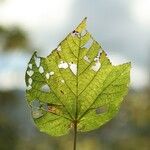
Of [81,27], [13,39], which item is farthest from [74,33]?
[13,39]

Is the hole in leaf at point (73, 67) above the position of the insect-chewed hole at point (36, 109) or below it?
above

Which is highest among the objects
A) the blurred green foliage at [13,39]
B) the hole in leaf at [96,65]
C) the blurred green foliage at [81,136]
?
the blurred green foliage at [13,39]

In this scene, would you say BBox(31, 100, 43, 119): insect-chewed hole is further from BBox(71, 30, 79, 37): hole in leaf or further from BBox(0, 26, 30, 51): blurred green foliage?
BBox(0, 26, 30, 51): blurred green foliage

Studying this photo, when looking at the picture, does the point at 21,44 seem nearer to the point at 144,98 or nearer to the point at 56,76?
the point at 144,98

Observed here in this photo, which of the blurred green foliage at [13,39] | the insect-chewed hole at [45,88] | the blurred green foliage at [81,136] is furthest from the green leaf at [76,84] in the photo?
the blurred green foliage at [13,39]

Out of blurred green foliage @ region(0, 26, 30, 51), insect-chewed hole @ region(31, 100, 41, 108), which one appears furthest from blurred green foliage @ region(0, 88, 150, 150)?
insect-chewed hole @ region(31, 100, 41, 108)

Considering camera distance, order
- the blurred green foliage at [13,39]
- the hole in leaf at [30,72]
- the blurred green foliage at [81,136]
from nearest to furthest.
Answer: the hole in leaf at [30,72] → the blurred green foliage at [13,39] → the blurred green foliage at [81,136]

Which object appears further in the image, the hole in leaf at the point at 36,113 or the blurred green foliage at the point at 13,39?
the blurred green foliage at the point at 13,39

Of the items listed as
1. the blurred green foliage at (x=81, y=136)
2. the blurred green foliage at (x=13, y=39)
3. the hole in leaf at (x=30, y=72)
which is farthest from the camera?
the blurred green foliage at (x=81, y=136)

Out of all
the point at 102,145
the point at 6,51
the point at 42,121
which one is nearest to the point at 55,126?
the point at 42,121

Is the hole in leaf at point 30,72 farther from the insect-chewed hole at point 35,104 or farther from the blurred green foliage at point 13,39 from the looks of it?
the blurred green foliage at point 13,39
